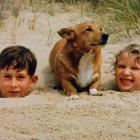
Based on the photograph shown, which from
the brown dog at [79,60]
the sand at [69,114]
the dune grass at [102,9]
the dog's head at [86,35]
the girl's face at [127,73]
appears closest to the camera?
the sand at [69,114]

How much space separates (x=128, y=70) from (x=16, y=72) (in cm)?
119

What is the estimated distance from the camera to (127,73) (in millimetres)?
5934

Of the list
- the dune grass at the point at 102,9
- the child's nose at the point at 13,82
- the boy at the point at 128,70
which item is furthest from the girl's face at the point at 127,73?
the dune grass at the point at 102,9

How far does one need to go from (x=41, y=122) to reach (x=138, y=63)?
1822 millimetres

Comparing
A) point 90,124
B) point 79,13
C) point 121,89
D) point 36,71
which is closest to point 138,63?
point 121,89

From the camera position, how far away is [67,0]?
31.3 ft

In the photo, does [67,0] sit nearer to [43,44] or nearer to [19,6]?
[19,6]

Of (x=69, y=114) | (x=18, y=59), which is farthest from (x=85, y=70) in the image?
(x=69, y=114)

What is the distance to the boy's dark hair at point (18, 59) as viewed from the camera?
19.0ft

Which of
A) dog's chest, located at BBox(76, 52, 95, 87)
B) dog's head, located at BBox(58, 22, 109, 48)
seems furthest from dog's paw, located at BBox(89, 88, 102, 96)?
dog's head, located at BBox(58, 22, 109, 48)

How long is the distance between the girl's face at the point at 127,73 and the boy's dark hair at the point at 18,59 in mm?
910

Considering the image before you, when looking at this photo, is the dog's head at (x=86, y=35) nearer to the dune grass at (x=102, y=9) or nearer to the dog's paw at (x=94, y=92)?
the dog's paw at (x=94, y=92)

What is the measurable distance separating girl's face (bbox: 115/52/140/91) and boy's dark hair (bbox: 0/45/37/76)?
0.91 m

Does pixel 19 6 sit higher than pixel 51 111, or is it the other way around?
pixel 19 6
